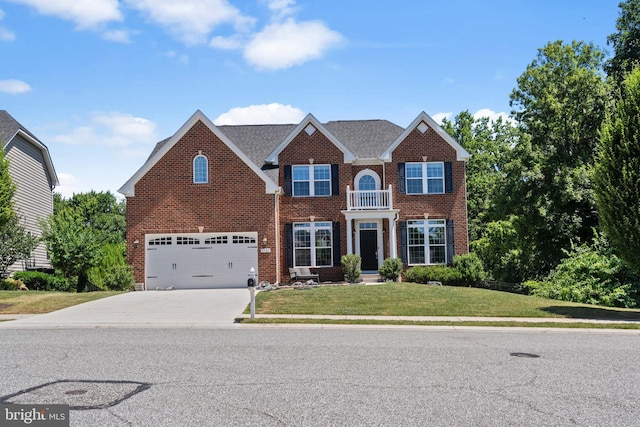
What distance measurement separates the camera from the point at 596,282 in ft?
72.5

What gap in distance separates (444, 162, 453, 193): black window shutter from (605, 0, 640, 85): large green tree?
11128 millimetres

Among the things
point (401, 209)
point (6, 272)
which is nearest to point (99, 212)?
point (6, 272)

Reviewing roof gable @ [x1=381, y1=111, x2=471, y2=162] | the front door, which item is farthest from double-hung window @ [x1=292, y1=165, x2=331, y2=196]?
Answer: roof gable @ [x1=381, y1=111, x2=471, y2=162]

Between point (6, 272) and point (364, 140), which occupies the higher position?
point (364, 140)

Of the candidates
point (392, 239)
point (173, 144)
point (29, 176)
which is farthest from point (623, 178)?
point (29, 176)

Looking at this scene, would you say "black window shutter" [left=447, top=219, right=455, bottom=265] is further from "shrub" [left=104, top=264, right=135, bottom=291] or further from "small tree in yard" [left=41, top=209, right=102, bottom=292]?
"small tree in yard" [left=41, top=209, right=102, bottom=292]

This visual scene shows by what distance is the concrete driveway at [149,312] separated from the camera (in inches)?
576

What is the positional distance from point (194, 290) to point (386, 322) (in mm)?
11678

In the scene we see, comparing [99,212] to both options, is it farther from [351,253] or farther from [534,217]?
[534,217]

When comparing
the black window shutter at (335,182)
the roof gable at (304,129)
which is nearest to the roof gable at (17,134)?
the roof gable at (304,129)

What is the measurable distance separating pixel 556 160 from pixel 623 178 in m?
13.6

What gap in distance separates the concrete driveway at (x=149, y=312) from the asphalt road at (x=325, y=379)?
2238 mm

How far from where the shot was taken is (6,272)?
1067 inches

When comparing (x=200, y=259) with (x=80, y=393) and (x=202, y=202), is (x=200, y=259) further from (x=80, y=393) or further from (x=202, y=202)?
(x=80, y=393)
